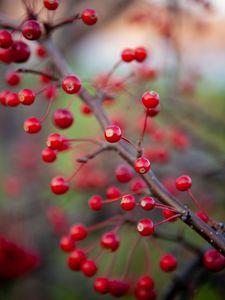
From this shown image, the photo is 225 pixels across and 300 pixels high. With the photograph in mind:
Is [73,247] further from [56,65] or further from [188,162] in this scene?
[188,162]

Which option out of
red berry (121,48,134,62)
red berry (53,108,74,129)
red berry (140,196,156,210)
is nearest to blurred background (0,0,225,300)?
red berry (121,48,134,62)

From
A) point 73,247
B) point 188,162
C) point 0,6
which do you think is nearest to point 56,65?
point 73,247

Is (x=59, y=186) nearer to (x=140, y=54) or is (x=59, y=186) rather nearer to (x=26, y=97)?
(x=26, y=97)

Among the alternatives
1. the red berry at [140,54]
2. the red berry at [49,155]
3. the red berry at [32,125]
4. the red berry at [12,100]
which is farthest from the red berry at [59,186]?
the red berry at [140,54]

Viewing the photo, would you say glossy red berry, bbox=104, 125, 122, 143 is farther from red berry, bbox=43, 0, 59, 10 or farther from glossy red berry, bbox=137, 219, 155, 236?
red berry, bbox=43, 0, 59, 10

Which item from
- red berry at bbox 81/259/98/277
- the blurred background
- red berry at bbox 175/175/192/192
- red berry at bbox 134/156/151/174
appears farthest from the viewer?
the blurred background

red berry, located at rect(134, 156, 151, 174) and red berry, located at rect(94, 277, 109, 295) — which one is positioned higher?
red berry, located at rect(134, 156, 151, 174)

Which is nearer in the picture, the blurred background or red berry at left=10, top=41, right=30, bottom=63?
red berry at left=10, top=41, right=30, bottom=63

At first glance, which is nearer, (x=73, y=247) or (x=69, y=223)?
(x=73, y=247)

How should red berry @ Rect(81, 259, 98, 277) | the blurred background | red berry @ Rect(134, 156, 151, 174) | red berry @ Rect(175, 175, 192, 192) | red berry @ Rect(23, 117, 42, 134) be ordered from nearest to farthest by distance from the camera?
red berry @ Rect(134, 156, 151, 174)
red berry @ Rect(175, 175, 192, 192)
red berry @ Rect(23, 117, 42, 134)
red berry @ Rect(81, 259, 98, 277)
the blurred background

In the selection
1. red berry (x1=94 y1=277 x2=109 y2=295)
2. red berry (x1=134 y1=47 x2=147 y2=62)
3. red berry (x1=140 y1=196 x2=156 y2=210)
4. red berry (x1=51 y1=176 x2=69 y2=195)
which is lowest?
red berry (x1=140 y1=196 x2=156 y2=210)
